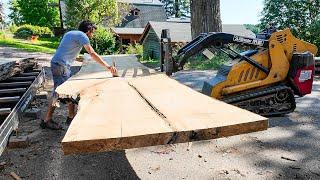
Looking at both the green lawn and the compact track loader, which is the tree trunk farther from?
the green lawn

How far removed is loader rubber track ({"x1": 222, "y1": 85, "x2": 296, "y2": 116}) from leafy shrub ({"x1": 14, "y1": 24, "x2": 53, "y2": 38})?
1988 inches

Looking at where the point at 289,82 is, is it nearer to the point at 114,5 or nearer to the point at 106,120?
Answer: the point at 106,120

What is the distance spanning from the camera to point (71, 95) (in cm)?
464

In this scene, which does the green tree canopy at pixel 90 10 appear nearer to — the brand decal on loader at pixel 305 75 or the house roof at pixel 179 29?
the house roof at pixel 179 29

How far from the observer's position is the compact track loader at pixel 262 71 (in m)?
6.21

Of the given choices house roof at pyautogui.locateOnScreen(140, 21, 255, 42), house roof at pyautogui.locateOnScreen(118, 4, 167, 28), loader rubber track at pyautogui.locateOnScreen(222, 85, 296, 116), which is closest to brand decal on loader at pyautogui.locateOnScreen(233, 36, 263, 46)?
loader rubber track at pyautogui.locateOnScreen(222, 85, 296, 116)

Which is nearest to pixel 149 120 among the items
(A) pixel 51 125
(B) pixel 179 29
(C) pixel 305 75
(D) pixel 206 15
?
(A) pixel 51 125

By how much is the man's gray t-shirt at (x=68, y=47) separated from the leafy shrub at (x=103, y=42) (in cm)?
3353

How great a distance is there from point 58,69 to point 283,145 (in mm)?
4000

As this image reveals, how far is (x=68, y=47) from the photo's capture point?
6.21 metres

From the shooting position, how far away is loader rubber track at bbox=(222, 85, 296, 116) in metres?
6.33

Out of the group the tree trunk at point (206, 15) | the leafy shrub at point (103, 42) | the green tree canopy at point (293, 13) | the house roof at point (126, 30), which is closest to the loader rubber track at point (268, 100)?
the tree trunk at point (206, 15)

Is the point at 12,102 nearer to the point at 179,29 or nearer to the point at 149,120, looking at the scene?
the point at 149,120

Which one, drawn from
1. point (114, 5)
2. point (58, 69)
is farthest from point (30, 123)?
point (114, 5)
